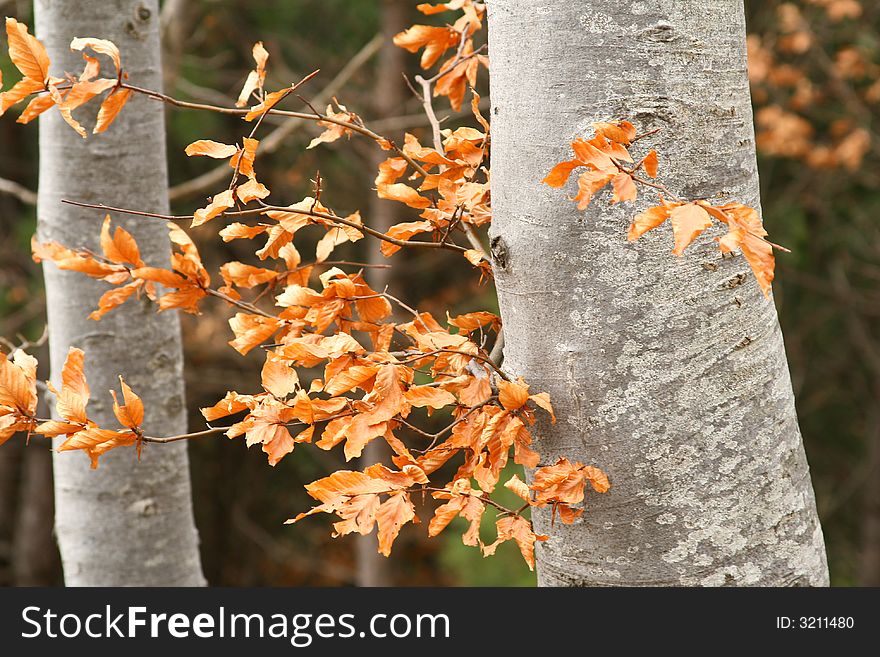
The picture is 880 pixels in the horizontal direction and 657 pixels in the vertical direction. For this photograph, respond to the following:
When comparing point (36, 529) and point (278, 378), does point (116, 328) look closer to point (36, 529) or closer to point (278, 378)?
point (278, 378)

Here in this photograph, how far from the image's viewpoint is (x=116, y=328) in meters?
1.62

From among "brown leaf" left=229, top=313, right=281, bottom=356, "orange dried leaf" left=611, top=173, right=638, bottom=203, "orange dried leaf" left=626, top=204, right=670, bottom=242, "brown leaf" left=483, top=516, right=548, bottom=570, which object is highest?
"brown leaf" left=229, top=313, right=281, bottom=356

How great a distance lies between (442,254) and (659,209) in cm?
436

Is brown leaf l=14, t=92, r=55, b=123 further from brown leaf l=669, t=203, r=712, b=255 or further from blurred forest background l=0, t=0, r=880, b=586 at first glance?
blurred forest background l=0, t=0, r=880, b=586

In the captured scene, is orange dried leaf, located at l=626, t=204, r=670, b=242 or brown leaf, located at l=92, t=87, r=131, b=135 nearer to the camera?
orange dried leaf, located at l=626, t=204, r=670, b=242

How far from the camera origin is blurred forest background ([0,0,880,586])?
4621mm

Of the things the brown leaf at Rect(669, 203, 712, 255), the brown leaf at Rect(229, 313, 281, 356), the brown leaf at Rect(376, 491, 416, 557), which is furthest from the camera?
the brown leaf at Rect(229, 313, 281, 356)

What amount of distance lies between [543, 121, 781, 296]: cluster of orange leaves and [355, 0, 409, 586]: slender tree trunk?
3.03m

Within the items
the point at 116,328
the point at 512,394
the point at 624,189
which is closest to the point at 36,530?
the point at 116,328

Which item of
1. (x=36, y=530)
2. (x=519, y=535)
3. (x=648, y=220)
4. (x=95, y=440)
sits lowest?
(x=519, y=535)

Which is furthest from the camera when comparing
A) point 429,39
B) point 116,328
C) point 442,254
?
point 442,254

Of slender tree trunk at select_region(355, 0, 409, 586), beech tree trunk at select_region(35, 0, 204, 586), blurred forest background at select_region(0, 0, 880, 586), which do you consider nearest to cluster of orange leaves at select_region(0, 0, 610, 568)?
beech tree trunk at select_region(35, 0, 204, 586)

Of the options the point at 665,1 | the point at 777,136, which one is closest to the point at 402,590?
the point at 665,1

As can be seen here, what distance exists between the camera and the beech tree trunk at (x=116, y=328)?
158cm
